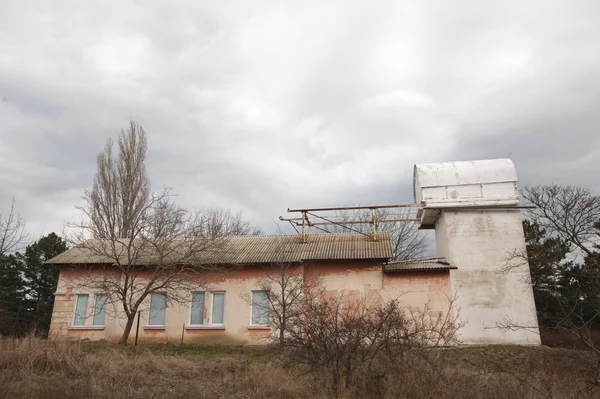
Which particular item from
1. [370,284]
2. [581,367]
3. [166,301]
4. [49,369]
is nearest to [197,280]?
[166,301]

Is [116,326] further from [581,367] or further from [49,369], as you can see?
[581,367]

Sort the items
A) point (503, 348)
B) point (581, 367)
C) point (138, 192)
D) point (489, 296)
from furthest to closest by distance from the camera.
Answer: point (138, 192) < point (489, 296) < point (503, 348) < point (581, 367)

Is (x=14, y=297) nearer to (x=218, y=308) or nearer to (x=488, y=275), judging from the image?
(x=218, y=308)

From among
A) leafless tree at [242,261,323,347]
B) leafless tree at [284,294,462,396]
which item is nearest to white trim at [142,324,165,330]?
leafless tree at [242,261,323,347]

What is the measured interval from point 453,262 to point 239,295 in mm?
9998

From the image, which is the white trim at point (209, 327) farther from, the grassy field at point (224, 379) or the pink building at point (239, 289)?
the grassy field at point (224, 379)

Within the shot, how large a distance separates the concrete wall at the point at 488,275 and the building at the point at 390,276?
42 millimetres

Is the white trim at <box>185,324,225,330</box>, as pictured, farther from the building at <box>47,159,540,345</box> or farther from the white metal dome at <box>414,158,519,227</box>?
the white metal dome at <box>414,158,519,227</box>

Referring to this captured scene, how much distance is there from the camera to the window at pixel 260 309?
19641mm

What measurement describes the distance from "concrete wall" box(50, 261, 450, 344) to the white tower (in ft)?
4.42

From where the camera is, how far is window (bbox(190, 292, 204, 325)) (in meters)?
20.4

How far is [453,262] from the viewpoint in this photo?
1953 centimetres

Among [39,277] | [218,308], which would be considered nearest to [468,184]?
[218,308]

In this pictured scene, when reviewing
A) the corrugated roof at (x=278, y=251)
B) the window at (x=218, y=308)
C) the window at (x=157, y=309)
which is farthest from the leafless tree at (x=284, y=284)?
the window at (x=157, y=309)
